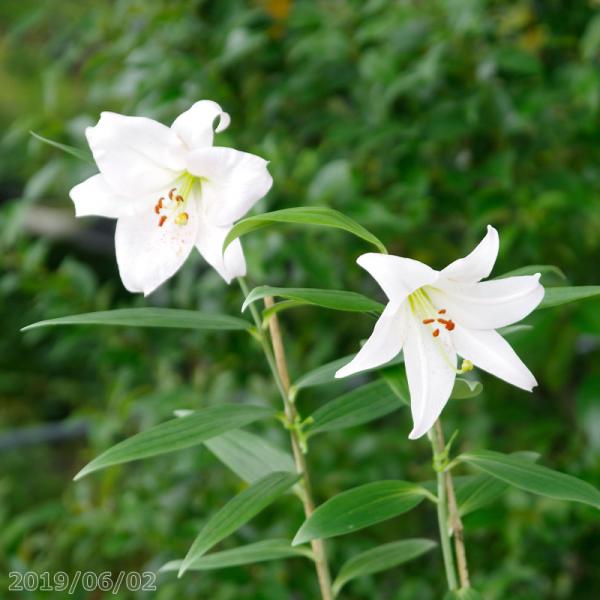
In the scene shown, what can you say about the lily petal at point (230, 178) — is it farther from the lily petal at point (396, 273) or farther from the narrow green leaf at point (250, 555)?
the narrow green leaf at point (250, 555)

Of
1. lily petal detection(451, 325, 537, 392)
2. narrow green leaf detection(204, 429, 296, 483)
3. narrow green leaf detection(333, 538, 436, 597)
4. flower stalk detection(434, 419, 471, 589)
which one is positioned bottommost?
narrow green leaf detection(333, 538, 436, 597)

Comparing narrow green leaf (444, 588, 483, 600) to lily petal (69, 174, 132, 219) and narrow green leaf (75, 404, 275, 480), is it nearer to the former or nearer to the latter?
narrow green leaf (75, 404, 275, 480)

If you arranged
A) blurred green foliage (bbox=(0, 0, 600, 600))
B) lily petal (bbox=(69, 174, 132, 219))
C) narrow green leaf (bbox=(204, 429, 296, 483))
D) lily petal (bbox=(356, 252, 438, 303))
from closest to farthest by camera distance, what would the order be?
lily petal (bbox=(356, 252, 438, 303)), lily petal (bbox=(69, 174, 132, 219)), narrow green leaf (bbox=(204, 429, 296, 483)), blurred green foliage (bbox=(0, 0, 600, 600))

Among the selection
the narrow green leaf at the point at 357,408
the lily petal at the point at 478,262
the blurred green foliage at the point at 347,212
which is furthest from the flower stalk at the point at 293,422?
the blurred green foliage at the point at 347,212

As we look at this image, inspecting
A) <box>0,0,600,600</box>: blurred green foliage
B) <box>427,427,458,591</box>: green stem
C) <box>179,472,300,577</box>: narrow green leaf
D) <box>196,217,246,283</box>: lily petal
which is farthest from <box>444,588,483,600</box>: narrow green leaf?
<box>0,0,600,600</box>: blurred green foliage

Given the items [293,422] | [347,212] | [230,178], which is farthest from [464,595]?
[347,212]

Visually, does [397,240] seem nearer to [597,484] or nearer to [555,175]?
[555,175]

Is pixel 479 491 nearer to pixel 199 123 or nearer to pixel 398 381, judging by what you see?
pixel 398 381

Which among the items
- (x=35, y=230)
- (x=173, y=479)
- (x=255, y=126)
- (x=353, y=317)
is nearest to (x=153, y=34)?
(x=255, y=126)
